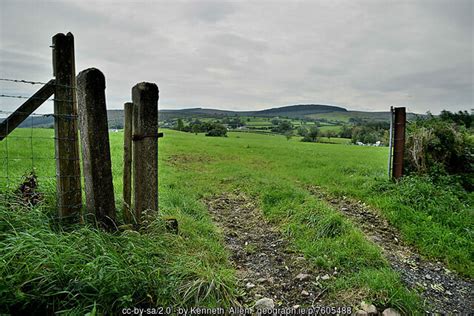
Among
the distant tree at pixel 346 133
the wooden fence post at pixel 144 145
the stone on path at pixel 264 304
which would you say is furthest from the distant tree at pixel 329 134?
the stone on path at pixel 264 304

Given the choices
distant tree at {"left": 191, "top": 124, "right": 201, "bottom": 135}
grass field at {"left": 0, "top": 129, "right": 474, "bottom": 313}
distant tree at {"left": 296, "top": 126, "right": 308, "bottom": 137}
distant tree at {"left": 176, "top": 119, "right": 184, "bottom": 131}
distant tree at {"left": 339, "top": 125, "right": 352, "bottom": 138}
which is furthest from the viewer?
distant tree at {"left": 296, "top": 126, "right": 308, "bottom": 137}

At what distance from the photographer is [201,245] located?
488 cm

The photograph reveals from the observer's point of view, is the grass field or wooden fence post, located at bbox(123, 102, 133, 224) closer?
the grass field

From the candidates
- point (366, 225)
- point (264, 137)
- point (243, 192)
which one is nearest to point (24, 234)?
point (366, 225)

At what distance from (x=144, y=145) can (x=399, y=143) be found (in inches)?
295

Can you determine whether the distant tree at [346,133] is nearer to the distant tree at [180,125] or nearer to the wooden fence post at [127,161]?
the distant tree at [180,125]

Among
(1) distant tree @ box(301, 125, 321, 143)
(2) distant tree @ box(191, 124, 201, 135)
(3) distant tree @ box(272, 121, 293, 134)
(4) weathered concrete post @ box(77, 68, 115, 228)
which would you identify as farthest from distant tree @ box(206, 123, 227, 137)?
(4) weathered concrete post @ box(77, 68, 115, 228)

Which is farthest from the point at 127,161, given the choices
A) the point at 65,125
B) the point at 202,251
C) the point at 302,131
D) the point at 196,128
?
the point at 302,131

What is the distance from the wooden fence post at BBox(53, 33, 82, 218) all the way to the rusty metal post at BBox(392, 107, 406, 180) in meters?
8.18

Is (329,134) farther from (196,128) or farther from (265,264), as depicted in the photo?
(265,264)

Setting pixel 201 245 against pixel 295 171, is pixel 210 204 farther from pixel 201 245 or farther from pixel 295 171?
pixel 295 171

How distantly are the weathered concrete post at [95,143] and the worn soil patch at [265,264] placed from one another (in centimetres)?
211

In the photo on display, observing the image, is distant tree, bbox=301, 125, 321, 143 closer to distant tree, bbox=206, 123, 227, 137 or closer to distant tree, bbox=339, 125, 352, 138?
distant tree, bbox=339, 125, 352, 138

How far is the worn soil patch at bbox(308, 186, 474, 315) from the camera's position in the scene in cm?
384
